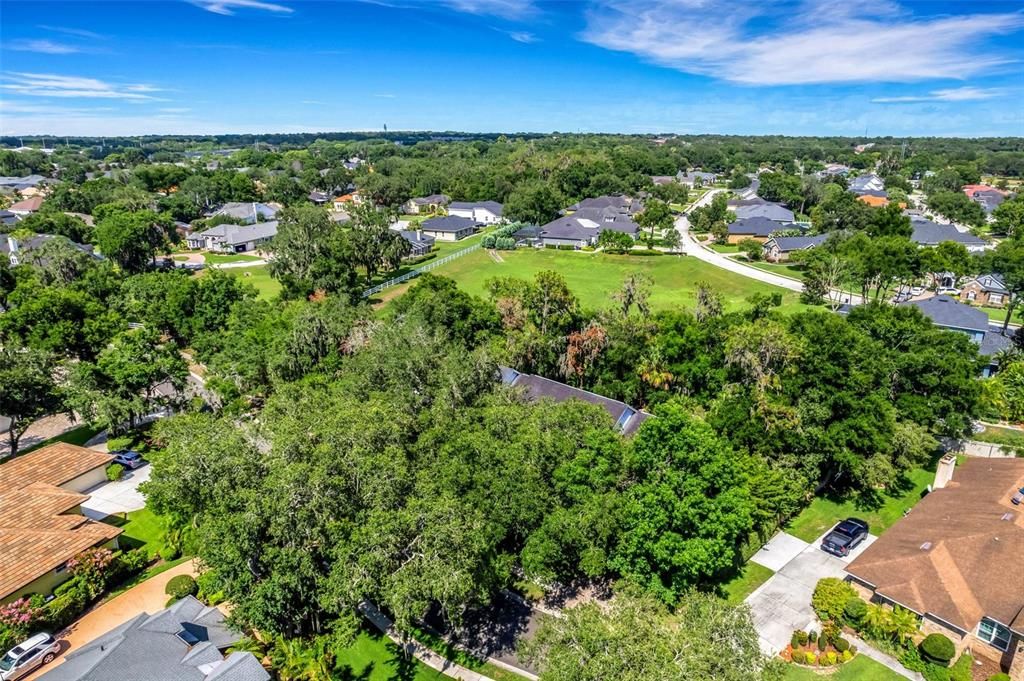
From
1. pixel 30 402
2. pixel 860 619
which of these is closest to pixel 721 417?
pixel 860 619

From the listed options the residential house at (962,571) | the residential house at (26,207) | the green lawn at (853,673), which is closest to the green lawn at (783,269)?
the residential house at (962,571)

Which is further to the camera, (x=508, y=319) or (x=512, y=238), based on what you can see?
(x=512, y=238)

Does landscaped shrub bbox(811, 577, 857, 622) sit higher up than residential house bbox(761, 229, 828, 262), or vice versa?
residential house bbox(761, 229, 828, 262)

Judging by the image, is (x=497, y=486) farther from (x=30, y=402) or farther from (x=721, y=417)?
(x=30, y=402)

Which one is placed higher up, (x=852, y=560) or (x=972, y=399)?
(x=972, y=399)

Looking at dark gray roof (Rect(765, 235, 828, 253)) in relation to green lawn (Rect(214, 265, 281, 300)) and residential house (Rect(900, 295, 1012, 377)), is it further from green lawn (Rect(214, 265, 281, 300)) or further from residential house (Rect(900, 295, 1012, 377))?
green lawn (Rect(214, 265, 281, 300))

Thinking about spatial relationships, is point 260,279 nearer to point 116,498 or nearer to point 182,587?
point 116,498

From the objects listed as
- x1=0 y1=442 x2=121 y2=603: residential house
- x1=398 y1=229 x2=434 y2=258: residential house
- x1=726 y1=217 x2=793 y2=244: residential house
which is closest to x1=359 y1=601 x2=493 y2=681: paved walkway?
x1=0 y1=442 x2=121 y2=603: residential house
